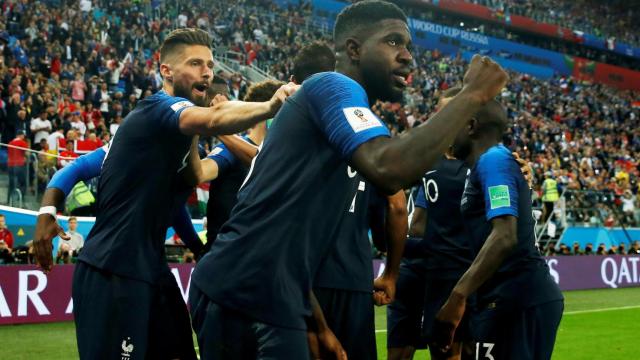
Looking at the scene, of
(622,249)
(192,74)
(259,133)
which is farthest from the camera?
(622,249)

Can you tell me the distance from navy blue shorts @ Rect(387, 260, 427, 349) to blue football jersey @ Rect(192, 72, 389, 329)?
12.0 feet

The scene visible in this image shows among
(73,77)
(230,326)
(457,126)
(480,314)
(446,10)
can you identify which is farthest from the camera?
(446,10)

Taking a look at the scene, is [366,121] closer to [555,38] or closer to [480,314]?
[480,314]

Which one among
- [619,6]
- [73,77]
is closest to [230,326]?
[73,77]

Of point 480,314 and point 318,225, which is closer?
point 318,225

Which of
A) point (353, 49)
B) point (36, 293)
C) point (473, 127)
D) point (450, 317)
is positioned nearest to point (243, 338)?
point (353, 49)

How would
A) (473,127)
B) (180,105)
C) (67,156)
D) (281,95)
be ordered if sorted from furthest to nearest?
(67,156) < (473,127) < (180,105) < (281,95)

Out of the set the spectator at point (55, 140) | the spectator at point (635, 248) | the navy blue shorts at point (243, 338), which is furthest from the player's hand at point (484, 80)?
the spectator at point (635, 248)

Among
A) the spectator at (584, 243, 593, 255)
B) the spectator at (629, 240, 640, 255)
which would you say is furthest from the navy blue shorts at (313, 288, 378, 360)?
the spectator at (629, 240, 640, 255)

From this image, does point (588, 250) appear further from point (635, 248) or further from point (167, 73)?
point (167, 73)

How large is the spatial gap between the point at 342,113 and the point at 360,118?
2.5 inches

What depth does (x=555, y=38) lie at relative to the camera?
5400 cm

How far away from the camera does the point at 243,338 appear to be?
276 cm

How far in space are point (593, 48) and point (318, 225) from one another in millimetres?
56732
